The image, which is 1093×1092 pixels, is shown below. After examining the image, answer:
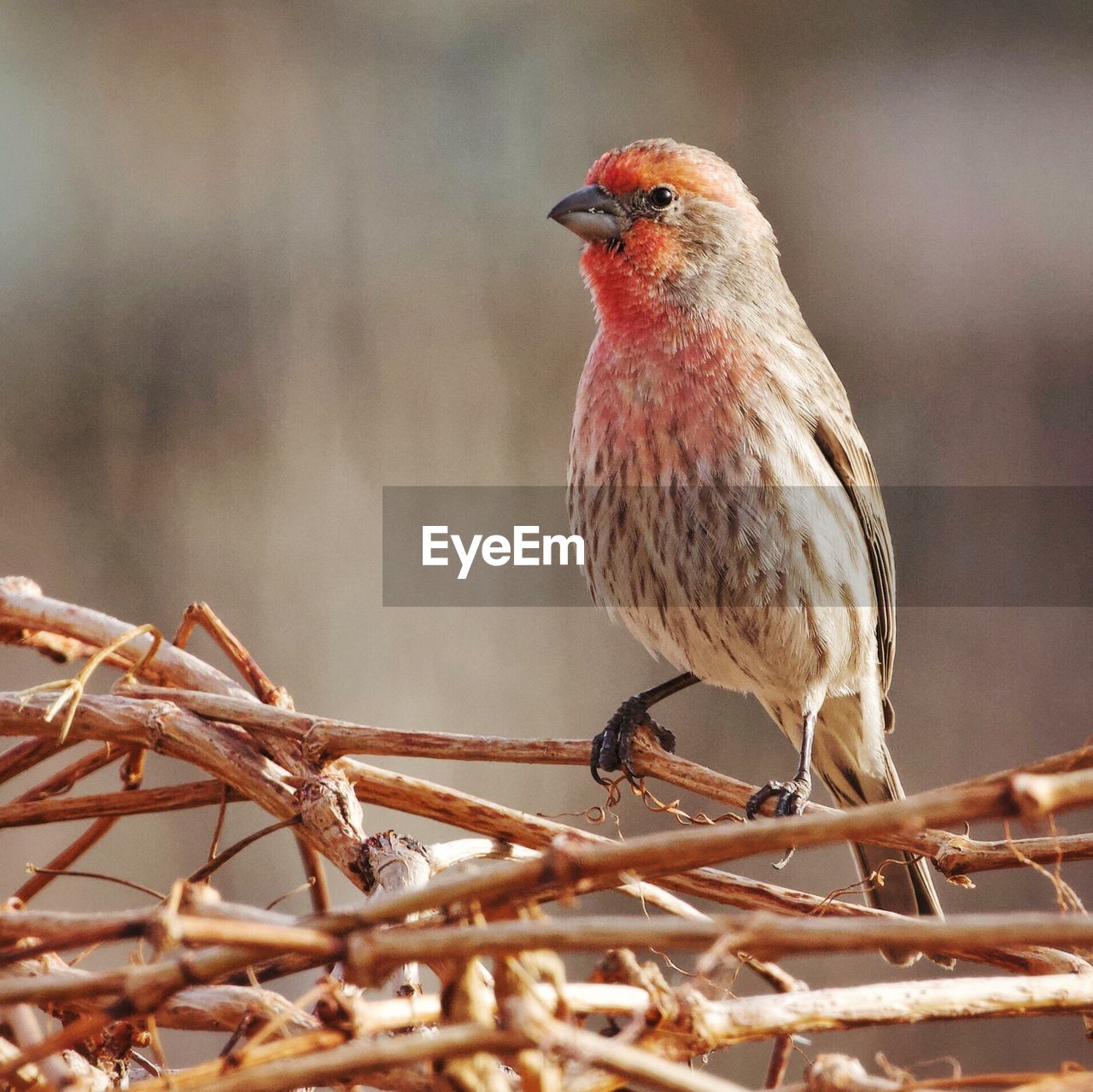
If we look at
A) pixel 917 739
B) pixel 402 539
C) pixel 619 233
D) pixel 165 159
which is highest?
pixel 165 159

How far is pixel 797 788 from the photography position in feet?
6.41

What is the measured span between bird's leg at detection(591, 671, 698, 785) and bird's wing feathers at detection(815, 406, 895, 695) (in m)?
0.34

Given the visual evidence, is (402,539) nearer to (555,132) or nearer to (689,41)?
(555,132)

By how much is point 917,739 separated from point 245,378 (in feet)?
5.42

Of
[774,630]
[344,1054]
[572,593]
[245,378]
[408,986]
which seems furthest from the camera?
[572,593]

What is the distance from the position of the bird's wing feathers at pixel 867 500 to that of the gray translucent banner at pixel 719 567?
0.03 metres

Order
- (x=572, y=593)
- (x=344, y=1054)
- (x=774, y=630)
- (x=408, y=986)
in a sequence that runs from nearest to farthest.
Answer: (x=344, y=1054) → (x=408, y=986) → (x=774, y=630) → (x=572, y=593)

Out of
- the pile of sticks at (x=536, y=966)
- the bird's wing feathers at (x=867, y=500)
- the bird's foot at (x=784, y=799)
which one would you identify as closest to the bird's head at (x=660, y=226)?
the bird's wing feathers at (x=867, y=500)

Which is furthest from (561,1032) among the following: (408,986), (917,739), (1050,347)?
(1050,347)

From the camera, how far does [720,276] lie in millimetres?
2166

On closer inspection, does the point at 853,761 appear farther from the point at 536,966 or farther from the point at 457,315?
the point at 536,966

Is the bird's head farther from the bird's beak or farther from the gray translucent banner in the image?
the gray translucent banner

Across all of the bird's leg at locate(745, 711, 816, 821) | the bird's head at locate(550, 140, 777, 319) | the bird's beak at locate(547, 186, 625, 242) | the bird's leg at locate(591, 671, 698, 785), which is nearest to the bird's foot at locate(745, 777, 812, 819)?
the bird's leg at locate(745, 711, 816, 821)

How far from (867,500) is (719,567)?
0.40m
